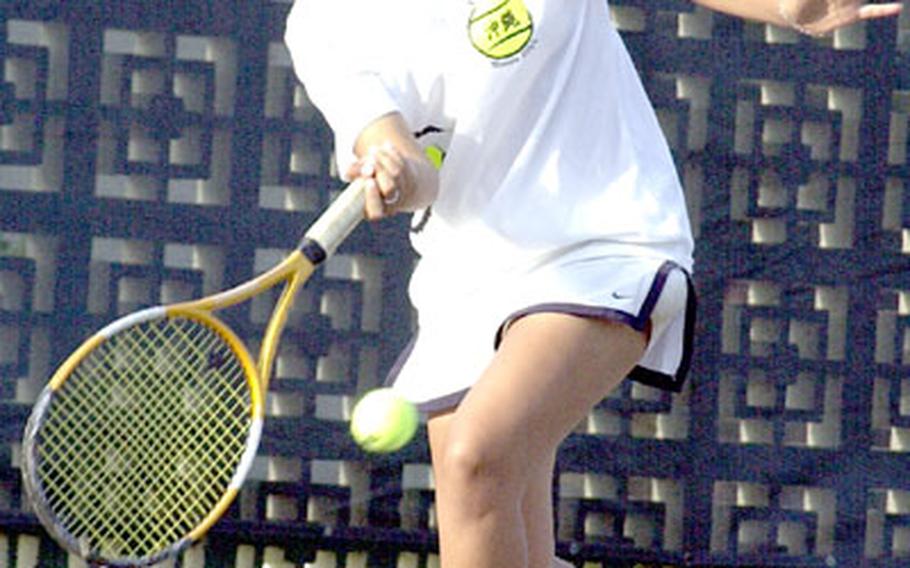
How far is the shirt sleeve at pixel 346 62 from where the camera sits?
10.5ft

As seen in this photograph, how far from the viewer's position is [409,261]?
4715 mm

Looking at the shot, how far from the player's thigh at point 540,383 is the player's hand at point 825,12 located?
638mm

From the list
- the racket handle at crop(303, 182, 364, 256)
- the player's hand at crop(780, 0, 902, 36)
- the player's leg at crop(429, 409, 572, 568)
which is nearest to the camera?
the racket handle at crop(303, 182, 364, 256)

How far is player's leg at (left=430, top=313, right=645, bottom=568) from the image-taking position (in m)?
3.01

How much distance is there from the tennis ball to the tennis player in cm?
11

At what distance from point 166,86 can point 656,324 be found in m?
1.80

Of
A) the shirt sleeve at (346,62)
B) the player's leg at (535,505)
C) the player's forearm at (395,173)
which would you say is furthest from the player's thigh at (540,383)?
the shirt sleeve at (346,62)

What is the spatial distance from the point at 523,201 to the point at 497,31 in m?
0.27

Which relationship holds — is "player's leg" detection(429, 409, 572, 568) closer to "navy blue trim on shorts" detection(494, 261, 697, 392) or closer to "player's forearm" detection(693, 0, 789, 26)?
"navy blue trim on shorts" detection(494, 261, 697, 392)

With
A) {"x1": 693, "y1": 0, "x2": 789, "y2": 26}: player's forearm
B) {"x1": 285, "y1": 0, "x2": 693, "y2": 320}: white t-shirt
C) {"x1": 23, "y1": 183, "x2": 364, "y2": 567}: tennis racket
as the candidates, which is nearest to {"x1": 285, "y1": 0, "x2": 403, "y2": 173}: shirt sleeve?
{"x1": 285, "y1": 0, "x2": 693, "y2": 320}: white t-shirt

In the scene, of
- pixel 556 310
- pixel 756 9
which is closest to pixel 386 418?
pixel 556 310

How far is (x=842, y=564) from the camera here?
190 inches

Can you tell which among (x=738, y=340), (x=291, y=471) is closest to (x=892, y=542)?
(x=738, y=340)

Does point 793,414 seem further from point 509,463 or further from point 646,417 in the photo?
point 509,463
